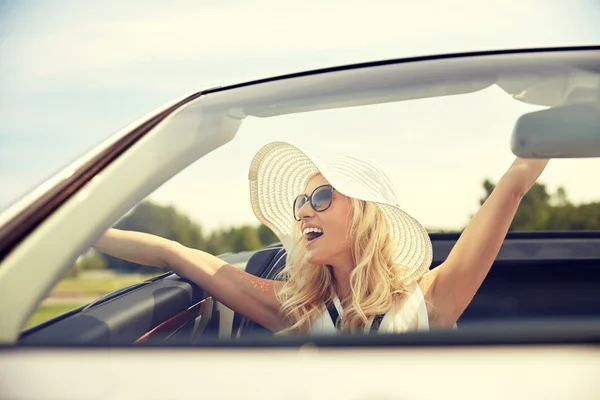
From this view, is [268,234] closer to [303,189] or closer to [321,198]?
[303,189]

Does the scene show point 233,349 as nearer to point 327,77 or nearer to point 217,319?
point 327,77

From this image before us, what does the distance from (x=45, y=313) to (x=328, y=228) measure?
99cm

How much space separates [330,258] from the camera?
1945 mm

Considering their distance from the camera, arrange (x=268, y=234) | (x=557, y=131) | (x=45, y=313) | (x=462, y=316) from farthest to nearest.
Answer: (x=268, y=234), (x=462, y=316), (x=557, y=131), (x=45, y=313)

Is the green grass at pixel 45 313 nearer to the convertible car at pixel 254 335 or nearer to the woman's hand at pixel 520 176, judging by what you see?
the convertible car at pixel 254 335

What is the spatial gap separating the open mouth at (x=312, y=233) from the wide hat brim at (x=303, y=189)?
4.2 inches

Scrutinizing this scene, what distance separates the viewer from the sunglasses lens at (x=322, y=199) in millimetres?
1927

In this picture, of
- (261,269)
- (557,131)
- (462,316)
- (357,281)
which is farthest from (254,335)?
(462,316)

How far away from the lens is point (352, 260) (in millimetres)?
2000

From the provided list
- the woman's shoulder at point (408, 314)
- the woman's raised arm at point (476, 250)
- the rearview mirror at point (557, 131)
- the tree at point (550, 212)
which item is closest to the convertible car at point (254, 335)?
the rearview mirror at point (557, 131)

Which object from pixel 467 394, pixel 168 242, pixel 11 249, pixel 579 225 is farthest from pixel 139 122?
pixel 579 225

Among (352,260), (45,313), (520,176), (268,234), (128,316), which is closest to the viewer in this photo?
(45,313)

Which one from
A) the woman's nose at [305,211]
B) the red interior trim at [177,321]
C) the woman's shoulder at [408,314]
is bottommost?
the red interior trim at [177,321]

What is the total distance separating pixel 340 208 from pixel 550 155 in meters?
0.76
